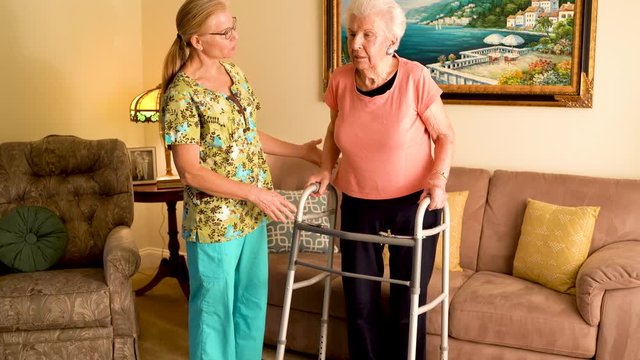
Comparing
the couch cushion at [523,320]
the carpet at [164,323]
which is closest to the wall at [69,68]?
the carpet at [164,323]

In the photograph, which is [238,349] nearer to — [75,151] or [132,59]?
[75,151]

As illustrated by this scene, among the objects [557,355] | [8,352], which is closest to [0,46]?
[8,352]

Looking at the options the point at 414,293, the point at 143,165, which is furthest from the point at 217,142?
the point at 143,165

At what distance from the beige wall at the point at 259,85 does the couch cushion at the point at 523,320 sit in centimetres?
80

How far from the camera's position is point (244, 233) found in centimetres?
247

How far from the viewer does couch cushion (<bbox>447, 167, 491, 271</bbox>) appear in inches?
134

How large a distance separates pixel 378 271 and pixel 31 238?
1.62 metres

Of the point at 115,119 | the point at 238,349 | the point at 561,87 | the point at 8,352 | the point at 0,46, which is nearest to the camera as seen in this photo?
the point at 238,349

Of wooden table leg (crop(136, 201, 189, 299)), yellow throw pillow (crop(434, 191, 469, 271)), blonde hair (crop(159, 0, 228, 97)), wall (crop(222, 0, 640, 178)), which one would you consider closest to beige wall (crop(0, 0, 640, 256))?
wall (crop(222, 0, 640, 178))

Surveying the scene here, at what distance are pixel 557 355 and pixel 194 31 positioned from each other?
1721 millimetres

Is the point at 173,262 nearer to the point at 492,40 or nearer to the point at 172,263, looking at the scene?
the point at 172,263

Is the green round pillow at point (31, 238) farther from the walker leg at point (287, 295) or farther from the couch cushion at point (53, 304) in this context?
the walker leg at point (287, 295)

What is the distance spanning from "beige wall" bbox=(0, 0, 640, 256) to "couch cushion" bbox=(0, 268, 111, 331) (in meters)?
1.21

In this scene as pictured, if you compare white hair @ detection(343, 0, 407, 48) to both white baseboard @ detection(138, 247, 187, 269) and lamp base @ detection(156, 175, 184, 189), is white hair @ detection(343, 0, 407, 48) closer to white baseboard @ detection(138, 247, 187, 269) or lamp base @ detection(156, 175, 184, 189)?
lamp base @ detection(156, 175, 184, 189)
